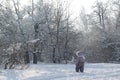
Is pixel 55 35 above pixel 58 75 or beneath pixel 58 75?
above

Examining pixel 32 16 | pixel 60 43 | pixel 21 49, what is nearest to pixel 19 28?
pixel 32 16

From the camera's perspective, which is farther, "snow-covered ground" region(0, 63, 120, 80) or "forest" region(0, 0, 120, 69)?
"forest" region(0, 0, 120, 69)

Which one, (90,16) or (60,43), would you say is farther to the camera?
(90,16)

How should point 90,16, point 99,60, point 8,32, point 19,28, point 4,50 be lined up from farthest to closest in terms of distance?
point 90,16 → point 99,60 → point 19,28 → point 8,32 → point 4,50

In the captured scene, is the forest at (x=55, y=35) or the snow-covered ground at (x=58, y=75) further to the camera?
the forest at (x=55, y=35)

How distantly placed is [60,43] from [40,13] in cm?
532

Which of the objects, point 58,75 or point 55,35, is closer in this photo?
point 58,75

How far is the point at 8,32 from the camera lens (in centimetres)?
2981

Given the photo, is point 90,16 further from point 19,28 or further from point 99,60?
point 19,28

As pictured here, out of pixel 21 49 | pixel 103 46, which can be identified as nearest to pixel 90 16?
pixel 103 46

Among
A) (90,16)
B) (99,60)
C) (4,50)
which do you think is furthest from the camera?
(90,16)

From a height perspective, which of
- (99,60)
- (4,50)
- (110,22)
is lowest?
(99,60)

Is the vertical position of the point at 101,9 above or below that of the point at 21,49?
above

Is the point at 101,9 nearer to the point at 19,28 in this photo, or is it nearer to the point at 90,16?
the point at 90,16
